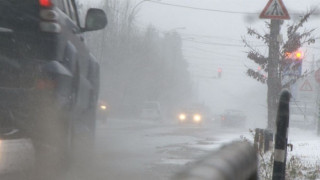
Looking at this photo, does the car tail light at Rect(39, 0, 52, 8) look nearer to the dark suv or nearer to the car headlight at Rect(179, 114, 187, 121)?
the dark suv

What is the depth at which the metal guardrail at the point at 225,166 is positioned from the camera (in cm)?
183

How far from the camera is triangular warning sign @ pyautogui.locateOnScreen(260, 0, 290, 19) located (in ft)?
31.6

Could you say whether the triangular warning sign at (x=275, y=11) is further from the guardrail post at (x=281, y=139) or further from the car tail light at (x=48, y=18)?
the car tail light at (x=48, y=18)

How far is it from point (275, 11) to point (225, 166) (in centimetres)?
798

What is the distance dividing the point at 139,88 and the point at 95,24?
4491 cm

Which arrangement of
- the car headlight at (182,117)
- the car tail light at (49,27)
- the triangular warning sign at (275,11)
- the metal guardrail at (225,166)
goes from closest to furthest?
the metal guardrail at (225,166) → the car tail light at (49,27) → the triangular warning sign at (275,11) → the car headlight at (182,117)

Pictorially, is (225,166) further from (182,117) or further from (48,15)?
(182,117)

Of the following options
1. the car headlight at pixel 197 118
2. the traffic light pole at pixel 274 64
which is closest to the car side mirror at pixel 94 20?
the traffic light pole at pixel 274 64

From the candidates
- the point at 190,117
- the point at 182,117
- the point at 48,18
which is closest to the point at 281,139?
the point at 48,18

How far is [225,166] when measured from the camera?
2.08m

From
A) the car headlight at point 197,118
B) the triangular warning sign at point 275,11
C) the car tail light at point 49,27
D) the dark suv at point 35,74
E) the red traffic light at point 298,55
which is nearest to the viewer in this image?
the dark suv at point 35,74

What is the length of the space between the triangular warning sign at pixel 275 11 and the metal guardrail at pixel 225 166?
6.99 metres

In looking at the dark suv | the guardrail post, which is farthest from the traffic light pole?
the dark suv

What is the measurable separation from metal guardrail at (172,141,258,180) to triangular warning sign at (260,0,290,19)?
6990 mm
